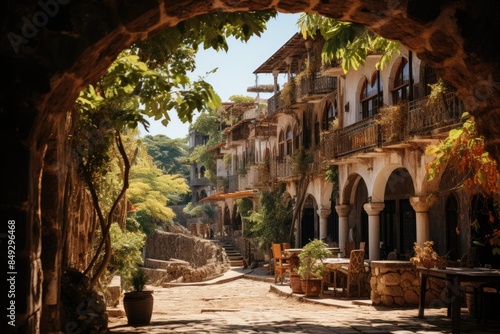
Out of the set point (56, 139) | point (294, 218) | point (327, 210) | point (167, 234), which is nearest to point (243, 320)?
point (56, 139)

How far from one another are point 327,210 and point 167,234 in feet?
67.6

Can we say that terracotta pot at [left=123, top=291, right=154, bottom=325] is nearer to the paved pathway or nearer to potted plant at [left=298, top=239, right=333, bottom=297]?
the paved pathway

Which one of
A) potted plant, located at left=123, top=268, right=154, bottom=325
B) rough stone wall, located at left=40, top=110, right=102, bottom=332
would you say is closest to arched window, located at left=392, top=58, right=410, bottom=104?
potted plant, located at left=123, top=268, right=154, bottom=325

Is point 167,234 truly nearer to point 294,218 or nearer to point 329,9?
point 294,218

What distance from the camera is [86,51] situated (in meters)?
4.76

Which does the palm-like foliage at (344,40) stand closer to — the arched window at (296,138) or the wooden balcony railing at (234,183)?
the arched window at (296,138)

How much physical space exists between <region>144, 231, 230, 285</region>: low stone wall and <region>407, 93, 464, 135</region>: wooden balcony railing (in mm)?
16188

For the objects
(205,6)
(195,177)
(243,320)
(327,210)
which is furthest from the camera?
(195,177)

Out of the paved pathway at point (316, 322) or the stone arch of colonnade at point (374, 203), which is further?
the stone arch of colonnade at point (374, 203)

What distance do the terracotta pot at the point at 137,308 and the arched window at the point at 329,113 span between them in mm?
16339

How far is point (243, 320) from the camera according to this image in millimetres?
11312

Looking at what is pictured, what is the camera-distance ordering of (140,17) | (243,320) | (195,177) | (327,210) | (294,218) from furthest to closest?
(195,177)
(294,218)
(327,210)
(243,320)
(140,17)

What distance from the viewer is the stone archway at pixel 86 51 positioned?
4637 millimetres

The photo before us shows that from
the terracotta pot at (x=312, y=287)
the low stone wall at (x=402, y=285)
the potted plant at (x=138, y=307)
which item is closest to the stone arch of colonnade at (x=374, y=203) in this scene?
the terracotta pot at (x=312, y=287)
